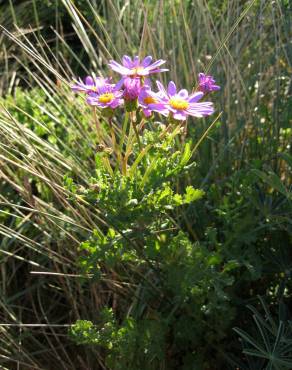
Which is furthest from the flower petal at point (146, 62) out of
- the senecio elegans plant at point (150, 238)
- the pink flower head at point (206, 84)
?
the pink flower head at point (206, 84)

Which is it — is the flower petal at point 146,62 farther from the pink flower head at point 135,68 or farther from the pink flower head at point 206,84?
the pink flower head at point 206,84

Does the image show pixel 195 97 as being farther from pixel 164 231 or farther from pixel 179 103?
pixel 164 231

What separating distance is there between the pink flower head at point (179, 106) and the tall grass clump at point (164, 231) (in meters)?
0.02

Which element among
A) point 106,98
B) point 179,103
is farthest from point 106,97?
point 179,103

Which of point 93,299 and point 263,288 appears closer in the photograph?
point 263,288

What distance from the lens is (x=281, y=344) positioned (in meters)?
1.22

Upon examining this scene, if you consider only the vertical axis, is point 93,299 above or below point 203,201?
below

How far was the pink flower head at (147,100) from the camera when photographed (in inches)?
42.9

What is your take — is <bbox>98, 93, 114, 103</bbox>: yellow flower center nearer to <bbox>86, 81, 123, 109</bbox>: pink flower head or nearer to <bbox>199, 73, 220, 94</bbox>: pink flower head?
<bbox>86, 81, 123, 109</bbox>: pink flower head

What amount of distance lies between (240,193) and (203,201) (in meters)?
0.19

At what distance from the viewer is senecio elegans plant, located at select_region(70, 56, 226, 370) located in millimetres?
→ 1107

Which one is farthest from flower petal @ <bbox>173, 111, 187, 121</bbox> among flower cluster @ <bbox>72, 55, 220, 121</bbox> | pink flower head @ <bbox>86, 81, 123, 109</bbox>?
pink flower head @ <bbox>86, 81, 123, 109</bbox>

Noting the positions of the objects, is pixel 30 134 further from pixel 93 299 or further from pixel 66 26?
pixel 66 26

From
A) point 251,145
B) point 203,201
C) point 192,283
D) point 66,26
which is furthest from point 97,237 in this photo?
point 66,26
